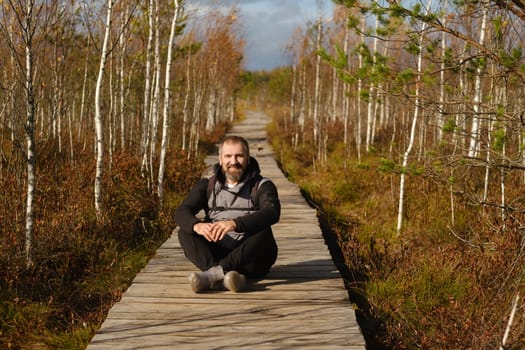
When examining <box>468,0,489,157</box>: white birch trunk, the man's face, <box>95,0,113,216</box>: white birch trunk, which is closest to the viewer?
<box>468,0,489,157</box>: white birch trunk

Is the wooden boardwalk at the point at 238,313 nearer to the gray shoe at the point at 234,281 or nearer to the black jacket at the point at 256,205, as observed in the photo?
the gray shoe at the point at 234,281

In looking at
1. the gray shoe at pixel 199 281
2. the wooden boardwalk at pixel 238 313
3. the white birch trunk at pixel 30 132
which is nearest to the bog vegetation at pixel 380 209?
the white birch trunk at pixel 30 132

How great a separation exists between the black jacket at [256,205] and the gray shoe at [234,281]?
33 centimetres

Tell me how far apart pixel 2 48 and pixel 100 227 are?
305 cm

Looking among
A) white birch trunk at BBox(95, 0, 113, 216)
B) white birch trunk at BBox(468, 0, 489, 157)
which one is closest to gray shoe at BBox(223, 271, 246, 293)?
white birch trunk at BBox(468, 0, 489, 157)

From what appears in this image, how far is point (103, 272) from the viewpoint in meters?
5.33

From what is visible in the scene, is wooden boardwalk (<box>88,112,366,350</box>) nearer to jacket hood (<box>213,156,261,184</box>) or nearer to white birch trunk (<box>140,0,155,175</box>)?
jacket hood (<box>213,156,261,184</box>)

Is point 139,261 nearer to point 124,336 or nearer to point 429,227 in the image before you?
point 124,336

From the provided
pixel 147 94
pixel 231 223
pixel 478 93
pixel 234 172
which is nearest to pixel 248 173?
pixel 234 172

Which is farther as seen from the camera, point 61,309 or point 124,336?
point 61,309

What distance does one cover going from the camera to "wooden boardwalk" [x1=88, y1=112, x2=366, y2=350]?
318cm

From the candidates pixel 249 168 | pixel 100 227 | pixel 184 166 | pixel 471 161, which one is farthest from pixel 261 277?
pixel 184 166

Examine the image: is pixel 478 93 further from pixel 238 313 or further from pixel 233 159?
pixel 238 313

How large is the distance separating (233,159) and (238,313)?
3.97 ft
